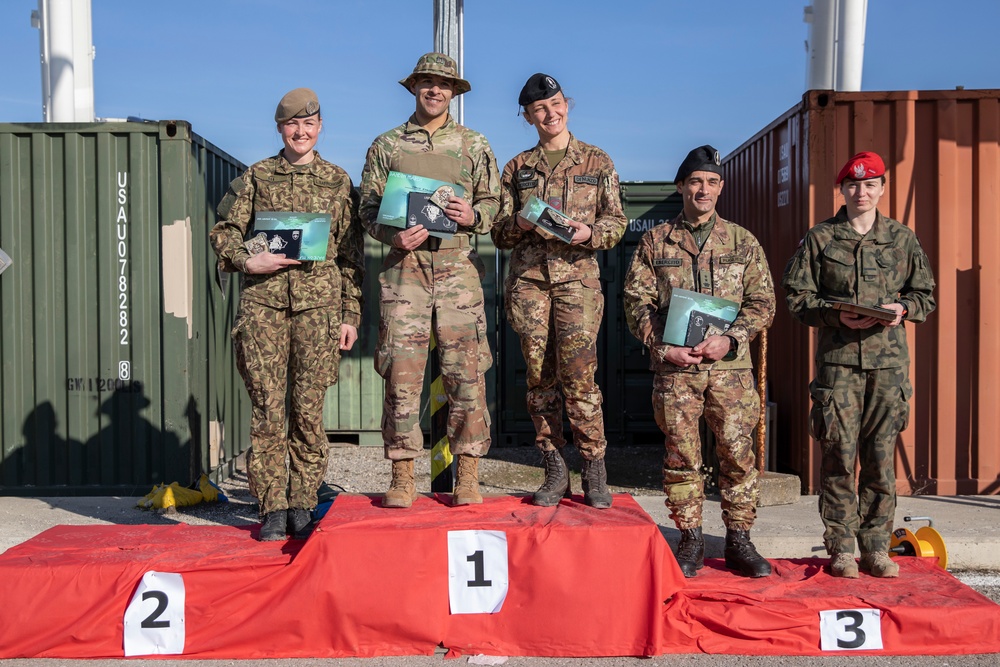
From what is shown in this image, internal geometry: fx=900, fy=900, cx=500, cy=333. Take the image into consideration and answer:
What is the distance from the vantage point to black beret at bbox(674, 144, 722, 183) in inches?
167

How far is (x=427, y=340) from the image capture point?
170 inches

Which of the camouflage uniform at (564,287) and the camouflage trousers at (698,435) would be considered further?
the camouflage uniform at (564,287)

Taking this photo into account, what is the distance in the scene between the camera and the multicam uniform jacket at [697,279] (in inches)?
168

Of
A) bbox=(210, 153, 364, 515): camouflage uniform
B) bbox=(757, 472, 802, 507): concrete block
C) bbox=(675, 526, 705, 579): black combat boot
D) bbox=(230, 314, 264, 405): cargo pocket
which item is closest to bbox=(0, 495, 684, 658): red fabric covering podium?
bbox=(675, 526, 705, 579): black combat boot

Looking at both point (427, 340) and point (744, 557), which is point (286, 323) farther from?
point (744, 557)

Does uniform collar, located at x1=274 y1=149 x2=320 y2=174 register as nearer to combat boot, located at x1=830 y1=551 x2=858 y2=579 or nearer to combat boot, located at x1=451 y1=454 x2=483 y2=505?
combat boot, located at x1=451 y1=454 x2=483 y2=505

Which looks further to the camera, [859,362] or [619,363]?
[619,363]

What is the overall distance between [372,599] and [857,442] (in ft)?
7.84

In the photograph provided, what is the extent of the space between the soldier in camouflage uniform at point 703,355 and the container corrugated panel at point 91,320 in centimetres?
381

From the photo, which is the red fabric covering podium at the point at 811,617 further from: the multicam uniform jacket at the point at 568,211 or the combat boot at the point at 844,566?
the multicam uniform jacket at the point at 568,211

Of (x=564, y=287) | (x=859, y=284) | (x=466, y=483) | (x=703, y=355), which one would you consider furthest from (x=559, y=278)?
(x=859, y=284)

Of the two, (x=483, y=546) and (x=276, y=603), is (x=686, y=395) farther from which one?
(x=276, y=603)

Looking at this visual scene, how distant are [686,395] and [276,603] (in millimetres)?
2078

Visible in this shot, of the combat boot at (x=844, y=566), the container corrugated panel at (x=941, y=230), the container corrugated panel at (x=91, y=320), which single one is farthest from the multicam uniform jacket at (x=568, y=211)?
the container corrugated panel at (x=91, y=320)
